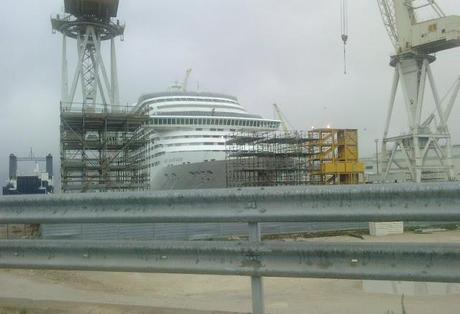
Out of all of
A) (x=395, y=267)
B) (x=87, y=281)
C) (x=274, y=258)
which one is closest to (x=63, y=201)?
(x=274, y=258)

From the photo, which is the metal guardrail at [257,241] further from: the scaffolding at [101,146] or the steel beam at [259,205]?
the scaffolding at [101,146]

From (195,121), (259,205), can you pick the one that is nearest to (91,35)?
(195,121)

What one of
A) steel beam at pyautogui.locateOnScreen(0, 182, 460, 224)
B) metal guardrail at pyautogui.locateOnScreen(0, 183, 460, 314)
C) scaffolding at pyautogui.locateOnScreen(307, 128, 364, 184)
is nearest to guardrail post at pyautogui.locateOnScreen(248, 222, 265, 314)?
metal guardrail at pyautogui.locateOnScreen(0, 183, 460, 314)

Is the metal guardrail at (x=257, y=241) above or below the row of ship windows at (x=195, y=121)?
below

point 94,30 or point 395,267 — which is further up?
point 94,30

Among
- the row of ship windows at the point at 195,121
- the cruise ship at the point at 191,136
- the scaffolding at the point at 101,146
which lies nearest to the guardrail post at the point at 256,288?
the cruise ship at the point at 191,136

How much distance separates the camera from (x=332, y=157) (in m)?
50.2

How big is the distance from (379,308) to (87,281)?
488 centimetres

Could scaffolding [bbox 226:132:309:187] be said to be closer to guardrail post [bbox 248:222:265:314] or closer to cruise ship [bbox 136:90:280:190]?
cruise ship [bbox 136:90:280:190]

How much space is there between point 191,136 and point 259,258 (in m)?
43.4

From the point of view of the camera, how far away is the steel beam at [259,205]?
3.36m

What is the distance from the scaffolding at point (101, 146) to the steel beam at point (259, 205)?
37579mm

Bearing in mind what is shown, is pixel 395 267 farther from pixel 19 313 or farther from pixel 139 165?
pixel 139 165

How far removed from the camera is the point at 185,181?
1649 inches
